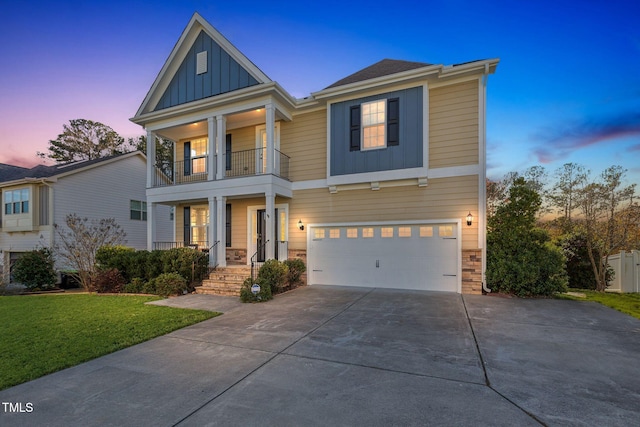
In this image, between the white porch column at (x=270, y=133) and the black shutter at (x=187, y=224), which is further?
the black shutter at (x=187, y=224)

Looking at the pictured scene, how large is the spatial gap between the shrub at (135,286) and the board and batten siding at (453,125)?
34.1 feet

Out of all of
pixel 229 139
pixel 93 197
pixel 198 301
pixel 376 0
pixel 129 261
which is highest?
pixel 376 0

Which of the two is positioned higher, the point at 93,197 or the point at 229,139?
the point at 229,139

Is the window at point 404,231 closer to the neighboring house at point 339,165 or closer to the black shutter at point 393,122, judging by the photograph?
the neighboring house at point 339,165

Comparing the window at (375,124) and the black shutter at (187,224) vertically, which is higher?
the window at (375,124)

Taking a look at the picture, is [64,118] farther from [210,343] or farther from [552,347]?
[552,347]

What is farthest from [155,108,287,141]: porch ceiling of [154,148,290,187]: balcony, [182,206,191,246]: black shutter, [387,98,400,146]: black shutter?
[387,98,400,146]: black shutter

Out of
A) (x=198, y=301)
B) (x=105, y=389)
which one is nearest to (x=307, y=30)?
(x=198, y=301)

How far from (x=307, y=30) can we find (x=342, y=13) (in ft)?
5.91

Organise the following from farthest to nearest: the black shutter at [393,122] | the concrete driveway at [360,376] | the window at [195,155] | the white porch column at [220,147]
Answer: the window at [195,155] < the white porch column at [220,147] < the black shutter at [393,122] < the concrete driveway at [360,376]

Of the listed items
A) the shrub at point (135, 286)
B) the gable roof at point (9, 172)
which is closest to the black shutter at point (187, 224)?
the shrub at point (135, 286)

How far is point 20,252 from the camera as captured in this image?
1581 centimetres

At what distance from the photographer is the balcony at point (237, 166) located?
36.8 feet

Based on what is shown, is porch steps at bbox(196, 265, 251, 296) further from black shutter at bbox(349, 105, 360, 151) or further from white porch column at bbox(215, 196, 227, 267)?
black shutter at bbox(349, 105, 360, 151)
